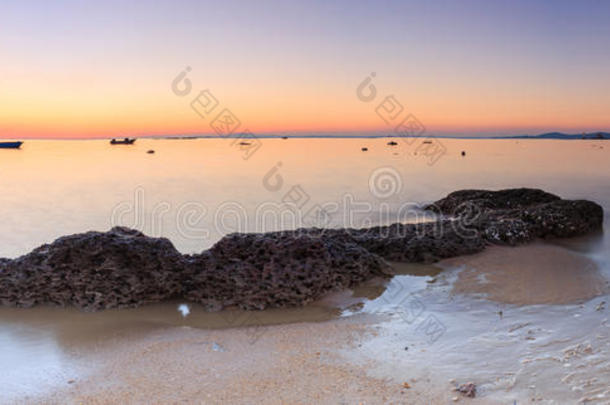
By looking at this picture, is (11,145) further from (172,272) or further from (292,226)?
(172,272)

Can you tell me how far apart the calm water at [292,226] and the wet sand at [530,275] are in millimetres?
241

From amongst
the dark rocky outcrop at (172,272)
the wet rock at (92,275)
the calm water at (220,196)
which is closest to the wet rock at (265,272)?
the dark rocky outcrop at (172,272)

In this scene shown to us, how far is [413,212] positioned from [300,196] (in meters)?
4.98

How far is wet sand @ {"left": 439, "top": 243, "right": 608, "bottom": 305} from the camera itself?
509cm

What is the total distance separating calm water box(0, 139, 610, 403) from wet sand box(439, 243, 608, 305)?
0.79 feet

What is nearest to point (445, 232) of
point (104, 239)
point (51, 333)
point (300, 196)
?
point (104, 239)

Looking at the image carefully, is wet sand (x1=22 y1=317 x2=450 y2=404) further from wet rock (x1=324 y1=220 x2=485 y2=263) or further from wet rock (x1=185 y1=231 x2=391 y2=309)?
wet rock (x1=324 y1=220 x2=485 y2=263)

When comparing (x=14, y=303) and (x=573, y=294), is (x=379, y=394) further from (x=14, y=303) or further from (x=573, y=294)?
(x=14, y=303)

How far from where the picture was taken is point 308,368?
11.3ft

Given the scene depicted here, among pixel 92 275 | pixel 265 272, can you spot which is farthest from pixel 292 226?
pixel 92 275

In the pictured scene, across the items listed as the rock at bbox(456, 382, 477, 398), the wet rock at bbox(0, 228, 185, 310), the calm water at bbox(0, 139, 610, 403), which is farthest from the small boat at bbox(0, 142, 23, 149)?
the rock at bbox(456, 382, 477, 398)

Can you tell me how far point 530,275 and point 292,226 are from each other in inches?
241

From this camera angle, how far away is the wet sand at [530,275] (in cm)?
509

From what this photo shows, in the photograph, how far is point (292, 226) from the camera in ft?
36.0
